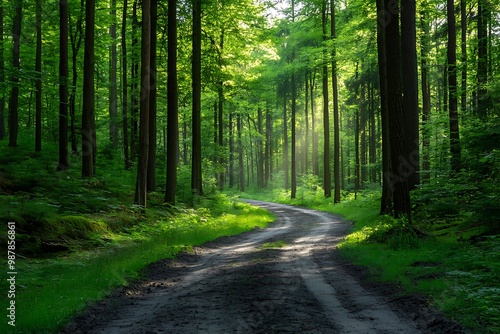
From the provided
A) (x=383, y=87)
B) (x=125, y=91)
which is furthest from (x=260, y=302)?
(x=125, y=91)

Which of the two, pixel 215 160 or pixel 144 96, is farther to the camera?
pixel 215 160

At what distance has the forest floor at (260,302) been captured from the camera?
531cm

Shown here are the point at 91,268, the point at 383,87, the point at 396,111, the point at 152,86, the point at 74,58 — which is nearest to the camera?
the point at 91,268

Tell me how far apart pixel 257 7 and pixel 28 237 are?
18.4m

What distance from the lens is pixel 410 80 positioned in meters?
16.8

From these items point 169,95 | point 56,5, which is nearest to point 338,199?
point 169,95

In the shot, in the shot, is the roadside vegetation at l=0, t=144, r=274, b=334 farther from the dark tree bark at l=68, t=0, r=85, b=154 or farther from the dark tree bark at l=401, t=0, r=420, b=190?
the dark tree bark at l=401, t=0, r=420, b=190

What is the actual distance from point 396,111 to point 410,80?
4.42 meters

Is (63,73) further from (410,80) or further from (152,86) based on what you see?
(410,80)

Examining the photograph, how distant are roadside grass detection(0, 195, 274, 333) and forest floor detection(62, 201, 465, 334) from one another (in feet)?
1.04

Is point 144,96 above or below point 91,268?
above

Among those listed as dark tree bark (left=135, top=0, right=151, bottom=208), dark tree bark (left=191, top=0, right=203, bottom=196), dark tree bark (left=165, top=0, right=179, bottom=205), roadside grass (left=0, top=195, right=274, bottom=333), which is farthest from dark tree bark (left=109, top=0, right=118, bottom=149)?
roadside grass (left=0, top=195, right=274, bottom=333)

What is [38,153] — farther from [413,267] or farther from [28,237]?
[413,267]

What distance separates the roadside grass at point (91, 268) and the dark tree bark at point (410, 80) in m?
8.19
